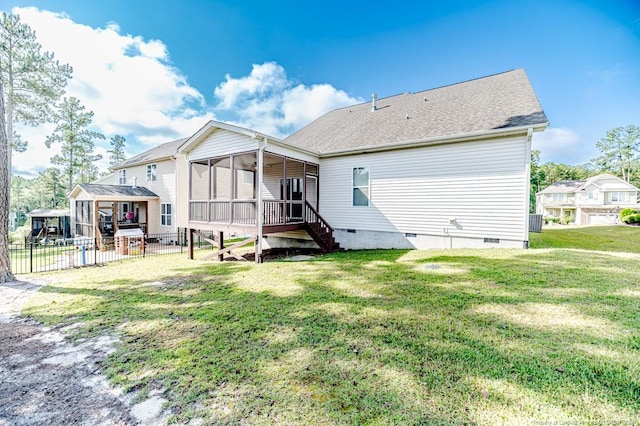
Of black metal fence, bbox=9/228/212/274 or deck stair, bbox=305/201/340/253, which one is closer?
deck stair, bbox=305/201/340/253

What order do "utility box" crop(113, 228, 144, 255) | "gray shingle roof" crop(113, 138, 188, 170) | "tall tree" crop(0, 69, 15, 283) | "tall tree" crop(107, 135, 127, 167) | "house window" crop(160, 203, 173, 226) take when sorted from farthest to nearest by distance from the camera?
"tall tree" crop(107, 135, 127, 167) < "gray shingle roof" crop(113, 138, 188, 170) < "house window" crop(160, 203, 173, 226) < "utility box" crop(113, 228, 144, 255) < "tall tree" crop(0, 69, 15, 283)

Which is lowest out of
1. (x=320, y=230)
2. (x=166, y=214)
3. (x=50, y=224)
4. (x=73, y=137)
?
(x=50, y=224)

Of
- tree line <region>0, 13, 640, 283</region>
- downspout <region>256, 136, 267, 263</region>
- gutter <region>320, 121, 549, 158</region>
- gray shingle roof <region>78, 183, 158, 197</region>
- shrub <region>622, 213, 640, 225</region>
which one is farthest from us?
shrub <region>622, 213, 640, 225</region>

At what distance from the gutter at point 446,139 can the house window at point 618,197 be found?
39850 mm

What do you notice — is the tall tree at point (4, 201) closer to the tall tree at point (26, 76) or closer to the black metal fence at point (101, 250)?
the black metal fence at point (101, 250)

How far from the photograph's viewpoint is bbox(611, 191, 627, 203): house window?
32431mm

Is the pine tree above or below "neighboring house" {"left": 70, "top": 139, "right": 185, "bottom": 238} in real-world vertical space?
above

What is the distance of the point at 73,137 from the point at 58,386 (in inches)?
1369

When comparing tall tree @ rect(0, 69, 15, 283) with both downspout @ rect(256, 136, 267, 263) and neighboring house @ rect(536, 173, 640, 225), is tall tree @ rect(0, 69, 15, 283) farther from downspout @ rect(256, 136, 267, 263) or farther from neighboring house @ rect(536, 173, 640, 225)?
neighboring house @ rect(536, 173, 640, 225)

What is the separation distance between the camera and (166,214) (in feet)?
57.7

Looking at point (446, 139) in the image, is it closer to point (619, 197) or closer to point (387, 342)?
point (387, 342)

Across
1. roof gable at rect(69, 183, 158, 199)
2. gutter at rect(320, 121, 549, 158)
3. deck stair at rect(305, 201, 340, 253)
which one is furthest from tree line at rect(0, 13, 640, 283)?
gutter at rect(320, 121, 549, 158)

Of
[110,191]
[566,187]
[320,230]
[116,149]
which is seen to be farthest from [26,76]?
[566,187]

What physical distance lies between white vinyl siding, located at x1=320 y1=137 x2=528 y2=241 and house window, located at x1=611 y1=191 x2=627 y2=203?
3973 cm
